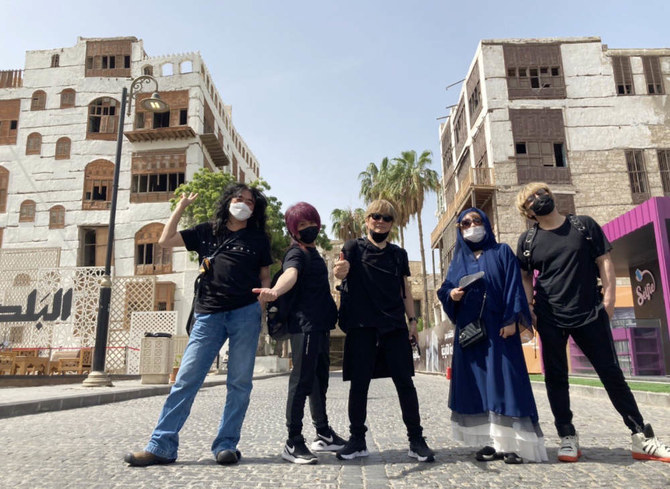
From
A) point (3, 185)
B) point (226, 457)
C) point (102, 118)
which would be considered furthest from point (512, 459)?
point (3, 185)

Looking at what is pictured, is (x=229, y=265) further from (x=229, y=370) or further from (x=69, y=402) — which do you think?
(x=69, y=402)

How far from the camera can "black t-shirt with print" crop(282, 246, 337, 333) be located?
3775 millimetres

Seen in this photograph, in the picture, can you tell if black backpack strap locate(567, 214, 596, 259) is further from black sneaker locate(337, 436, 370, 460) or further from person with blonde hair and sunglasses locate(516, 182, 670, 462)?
black sneaker locate(337, 436, 370, 460)

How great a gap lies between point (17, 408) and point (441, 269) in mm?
30545

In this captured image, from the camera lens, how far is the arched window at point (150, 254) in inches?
1233

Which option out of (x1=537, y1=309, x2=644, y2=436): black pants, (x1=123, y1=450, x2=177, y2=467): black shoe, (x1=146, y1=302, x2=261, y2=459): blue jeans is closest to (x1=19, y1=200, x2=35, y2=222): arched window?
(x1=146, y1=302, x2=261, y2=459): blue jeans

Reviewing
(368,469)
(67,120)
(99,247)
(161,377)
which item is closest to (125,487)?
(368,469)

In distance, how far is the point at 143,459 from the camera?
3.42 metres

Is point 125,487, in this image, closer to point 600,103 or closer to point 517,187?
point 517,187

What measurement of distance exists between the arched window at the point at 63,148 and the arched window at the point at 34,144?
128cm

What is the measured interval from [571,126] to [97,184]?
27632 millimetres

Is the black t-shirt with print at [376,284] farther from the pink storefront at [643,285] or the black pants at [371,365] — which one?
the pink storefront at [643,285]

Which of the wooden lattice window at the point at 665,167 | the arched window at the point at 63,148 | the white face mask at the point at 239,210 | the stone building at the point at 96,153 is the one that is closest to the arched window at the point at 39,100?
the stone building at the point at 96,153

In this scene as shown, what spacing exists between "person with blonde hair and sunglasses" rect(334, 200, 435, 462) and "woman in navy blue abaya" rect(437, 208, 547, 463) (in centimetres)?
34
